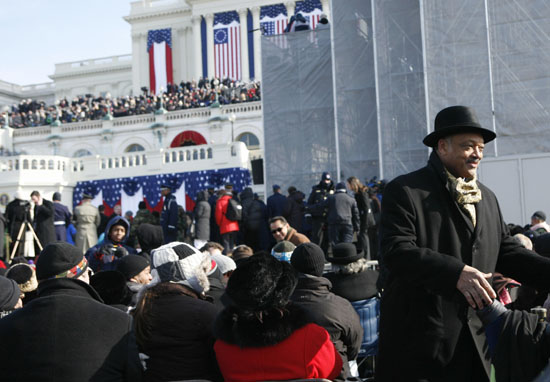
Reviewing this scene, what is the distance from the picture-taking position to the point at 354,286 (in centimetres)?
584

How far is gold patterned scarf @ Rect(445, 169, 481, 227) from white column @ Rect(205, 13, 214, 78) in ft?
172

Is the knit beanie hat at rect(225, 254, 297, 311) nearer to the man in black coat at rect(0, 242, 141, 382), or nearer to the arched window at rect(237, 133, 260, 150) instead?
the man in black coat at rect(0, 242, 141, 382)

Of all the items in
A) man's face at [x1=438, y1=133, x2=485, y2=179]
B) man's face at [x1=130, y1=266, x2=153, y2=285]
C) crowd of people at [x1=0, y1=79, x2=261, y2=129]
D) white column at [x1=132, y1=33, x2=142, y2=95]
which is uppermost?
white column at [x1=132, y1=33, x2=142, y2=95]

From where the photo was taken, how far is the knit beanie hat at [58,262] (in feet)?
11.4

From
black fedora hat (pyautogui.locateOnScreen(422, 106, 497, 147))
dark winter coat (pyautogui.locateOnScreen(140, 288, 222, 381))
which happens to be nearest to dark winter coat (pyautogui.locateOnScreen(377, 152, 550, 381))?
black fedora hat (pyautogui.locateOnScreen(422, 106, 497, 147))

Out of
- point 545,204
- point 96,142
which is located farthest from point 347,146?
point 96,142

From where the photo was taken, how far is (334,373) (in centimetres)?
340

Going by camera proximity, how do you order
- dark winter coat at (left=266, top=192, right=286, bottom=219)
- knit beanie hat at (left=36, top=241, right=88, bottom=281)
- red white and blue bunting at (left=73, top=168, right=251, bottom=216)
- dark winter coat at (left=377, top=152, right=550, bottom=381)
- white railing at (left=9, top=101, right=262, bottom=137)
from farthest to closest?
white railing at (left=9, top=101, right=262, bottom=137), red white and blue bunting at (left=73, top=168, right=251, bottom=216), dark winter coat at (left=266, top=192, right=286, bottom=219), knit beanie hat at (left=36, top=241, right=88, bottom=281), dark winter coat at (left=377, top=152, right=550, bottom=381)

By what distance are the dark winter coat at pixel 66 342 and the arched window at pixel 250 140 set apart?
36827mm

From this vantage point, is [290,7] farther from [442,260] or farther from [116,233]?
[442,260]

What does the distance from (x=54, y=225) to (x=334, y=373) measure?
1082cm

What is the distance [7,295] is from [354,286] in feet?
9.06

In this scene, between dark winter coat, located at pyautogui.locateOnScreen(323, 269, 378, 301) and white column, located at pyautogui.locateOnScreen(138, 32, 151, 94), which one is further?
white column, located at pyautogui.locateOnScreen(138, 32, 151, 94)

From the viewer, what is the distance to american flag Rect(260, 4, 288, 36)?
176 ft
